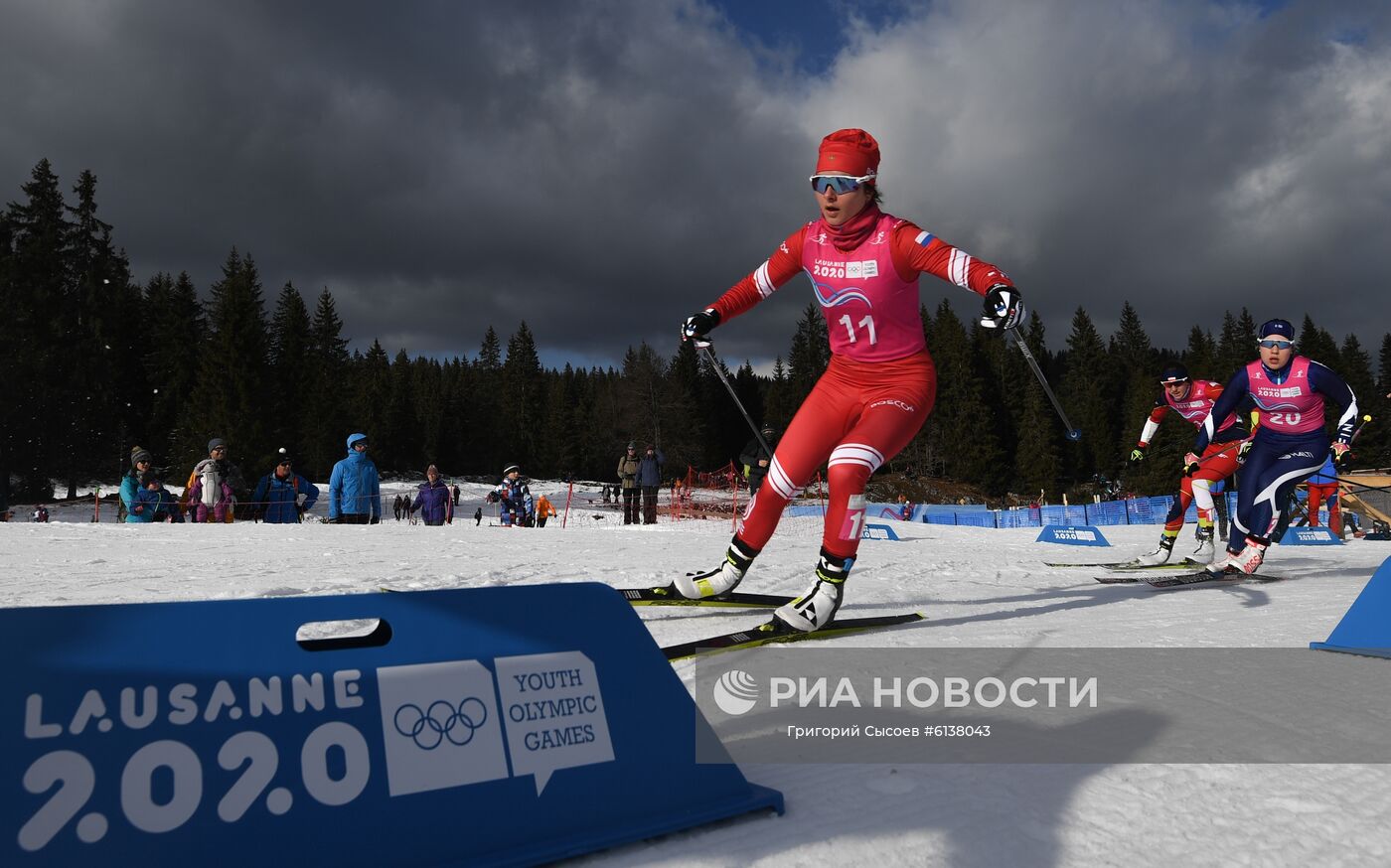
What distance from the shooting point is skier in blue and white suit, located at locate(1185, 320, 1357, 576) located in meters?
6.54

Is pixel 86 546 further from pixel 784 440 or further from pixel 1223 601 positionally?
pixel 1223 601

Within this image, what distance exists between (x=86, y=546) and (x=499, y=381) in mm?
92493

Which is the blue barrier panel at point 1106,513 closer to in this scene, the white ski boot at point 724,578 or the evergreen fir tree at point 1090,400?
the white ski boot at point 724,578

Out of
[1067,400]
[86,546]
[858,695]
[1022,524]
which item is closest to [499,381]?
[1067,400]

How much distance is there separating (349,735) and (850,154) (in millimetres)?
3512

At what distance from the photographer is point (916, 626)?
3938mm

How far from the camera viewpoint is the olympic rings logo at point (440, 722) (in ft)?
4.56

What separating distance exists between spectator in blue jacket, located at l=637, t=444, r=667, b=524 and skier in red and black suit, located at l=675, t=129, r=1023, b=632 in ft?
40.4

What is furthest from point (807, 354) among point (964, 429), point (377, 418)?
point (377, 418)

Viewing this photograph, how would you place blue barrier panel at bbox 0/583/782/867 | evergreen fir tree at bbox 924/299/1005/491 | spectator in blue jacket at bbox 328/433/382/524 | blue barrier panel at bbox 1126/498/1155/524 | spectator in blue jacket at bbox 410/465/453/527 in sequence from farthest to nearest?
1. evergreen fir tree at bbox 924/299/1005/491
2. blue barrier panel at bbox 1126/498/1155/524
3. spectator in blue jacket at bbox 410/465/453/527
4. spectator in blue jacket at bbox 328/433/382/524
5. blue barrier panel at bbox 0/583/782/867

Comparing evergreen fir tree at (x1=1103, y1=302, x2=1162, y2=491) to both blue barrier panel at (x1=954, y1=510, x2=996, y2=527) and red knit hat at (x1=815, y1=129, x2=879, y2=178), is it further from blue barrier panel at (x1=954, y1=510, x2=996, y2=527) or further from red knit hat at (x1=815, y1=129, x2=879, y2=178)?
red knit hat at (x1=815, y1=129, x2=879, y2=178)

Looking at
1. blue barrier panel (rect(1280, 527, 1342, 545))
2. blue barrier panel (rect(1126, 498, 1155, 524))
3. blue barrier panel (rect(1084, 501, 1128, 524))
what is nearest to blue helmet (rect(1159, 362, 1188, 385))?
blue barrier panel (rect(1280, 527, 1342, 545))

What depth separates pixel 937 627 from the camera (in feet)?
13.0

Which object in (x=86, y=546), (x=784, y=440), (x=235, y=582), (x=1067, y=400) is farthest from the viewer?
(x=1067, y=400)
